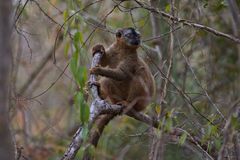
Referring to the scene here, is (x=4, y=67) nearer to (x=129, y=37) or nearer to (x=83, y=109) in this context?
(x=83, y=109)

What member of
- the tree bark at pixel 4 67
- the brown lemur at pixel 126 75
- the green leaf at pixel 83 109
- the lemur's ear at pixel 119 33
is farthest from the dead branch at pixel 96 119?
the tree bark at pixel 4 67

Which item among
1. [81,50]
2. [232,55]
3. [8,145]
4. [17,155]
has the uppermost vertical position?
[232,55]

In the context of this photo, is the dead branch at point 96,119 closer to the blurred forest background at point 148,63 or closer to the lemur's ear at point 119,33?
the blurred forest background at point 148,63

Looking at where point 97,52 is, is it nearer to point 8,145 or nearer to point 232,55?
point 8,145

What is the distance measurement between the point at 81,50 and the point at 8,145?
1934mm

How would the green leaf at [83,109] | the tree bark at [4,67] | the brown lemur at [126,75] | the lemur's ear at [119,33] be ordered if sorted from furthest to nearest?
the lemur's ear at [119,33] < the brown lemur at [126,75] < the green leaf at [83,109] < the tree bark at [4,67]

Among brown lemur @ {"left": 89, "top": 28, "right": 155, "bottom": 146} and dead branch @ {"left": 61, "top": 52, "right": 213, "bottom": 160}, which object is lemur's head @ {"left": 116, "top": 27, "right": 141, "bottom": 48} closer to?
brown lemur @ {"left": 89, "top": 28, "right": 155, "bottom": 146}

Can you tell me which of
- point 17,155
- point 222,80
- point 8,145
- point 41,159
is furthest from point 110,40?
point 8,145

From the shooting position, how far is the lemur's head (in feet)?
20.7

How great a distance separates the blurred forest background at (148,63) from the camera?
532 centimetres

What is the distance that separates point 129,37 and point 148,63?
1.28 metres

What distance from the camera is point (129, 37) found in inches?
252

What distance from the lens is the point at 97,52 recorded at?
6.03 meters

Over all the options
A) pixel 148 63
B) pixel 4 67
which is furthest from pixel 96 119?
pixel 4 67
